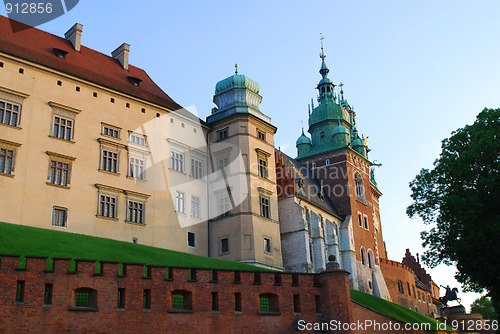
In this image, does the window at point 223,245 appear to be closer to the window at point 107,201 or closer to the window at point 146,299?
the window at point 107,201

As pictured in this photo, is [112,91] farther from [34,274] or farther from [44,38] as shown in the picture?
[34,274]

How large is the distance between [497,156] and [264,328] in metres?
17.3

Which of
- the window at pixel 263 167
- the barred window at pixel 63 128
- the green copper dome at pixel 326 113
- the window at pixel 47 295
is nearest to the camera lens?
the window at pixel 47 295

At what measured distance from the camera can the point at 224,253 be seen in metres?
38.2

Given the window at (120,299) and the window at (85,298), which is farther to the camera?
the window at (120,299)

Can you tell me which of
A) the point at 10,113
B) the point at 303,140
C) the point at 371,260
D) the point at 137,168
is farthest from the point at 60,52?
the point at 371,260

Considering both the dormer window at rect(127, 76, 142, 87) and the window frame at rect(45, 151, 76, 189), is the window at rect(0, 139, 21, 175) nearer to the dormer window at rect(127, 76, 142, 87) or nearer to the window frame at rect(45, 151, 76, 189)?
the window frame at rect(45, 151, 76, 189)

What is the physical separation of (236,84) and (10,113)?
18500mm

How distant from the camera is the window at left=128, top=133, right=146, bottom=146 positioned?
35919 mm

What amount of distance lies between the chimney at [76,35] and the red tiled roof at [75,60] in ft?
1.15

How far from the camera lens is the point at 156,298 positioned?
66.5 feet

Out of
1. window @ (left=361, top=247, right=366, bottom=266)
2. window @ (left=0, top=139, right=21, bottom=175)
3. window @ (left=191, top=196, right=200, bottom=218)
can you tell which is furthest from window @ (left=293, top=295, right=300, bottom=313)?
window @ (left=361, top=247, right=366, bottom=266)

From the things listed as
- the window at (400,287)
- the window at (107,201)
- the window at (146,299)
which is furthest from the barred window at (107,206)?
the window at (400,287)

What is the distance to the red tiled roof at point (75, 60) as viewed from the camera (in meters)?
32.5
